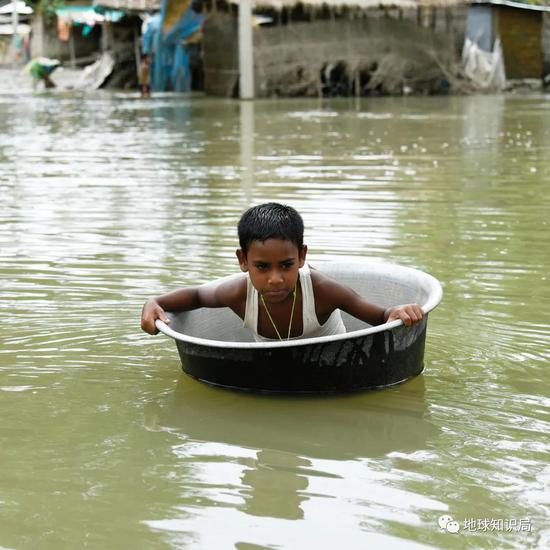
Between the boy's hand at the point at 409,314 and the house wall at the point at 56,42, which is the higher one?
the house wall at the point at 56,42

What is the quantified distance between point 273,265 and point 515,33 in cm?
2296

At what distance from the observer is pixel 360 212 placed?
726cm

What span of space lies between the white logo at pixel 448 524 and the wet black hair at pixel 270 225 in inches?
44.7

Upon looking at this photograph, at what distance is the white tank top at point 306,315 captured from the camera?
3791 mm

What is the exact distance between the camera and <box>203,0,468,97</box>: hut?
22.1 meters

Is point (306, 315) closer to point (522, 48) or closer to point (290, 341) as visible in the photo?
point (290, 341)

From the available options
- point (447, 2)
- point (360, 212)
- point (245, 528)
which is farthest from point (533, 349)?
point (447, 2)

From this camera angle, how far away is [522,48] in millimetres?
25266

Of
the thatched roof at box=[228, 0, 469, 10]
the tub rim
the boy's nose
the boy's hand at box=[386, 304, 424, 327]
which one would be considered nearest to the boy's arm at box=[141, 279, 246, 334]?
the tub rim

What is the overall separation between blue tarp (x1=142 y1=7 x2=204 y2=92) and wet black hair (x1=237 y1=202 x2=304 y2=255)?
929 inches

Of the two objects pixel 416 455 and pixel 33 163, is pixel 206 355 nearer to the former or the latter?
Result: pixel 416 455

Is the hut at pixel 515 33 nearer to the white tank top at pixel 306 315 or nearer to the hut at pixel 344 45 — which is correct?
the hut at pixel 344 45

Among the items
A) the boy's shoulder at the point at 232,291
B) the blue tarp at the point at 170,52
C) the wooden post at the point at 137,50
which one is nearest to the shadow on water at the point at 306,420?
the boy's shoulder at the point at 232,291

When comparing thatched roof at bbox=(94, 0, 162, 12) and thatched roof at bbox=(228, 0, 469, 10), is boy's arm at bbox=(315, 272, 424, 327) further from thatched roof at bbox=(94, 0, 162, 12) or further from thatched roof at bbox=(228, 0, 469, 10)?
thatched roof at bbox=(94, 0, 162, 12)
